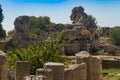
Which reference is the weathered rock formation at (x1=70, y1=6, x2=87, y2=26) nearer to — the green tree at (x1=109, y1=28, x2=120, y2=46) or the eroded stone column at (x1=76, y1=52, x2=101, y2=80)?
the green tree at (x1=109, y1=28, x2=120, y2=46)

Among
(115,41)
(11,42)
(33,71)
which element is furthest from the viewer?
(115,41)

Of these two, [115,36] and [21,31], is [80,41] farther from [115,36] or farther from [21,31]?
[115,36]

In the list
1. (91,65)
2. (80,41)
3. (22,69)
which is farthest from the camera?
(80,41)

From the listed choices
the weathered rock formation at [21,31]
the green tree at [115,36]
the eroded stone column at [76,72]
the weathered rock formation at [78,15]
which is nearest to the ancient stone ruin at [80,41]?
the weathered rock formation at [21,31]

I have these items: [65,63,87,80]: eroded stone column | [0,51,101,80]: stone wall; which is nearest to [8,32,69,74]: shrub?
[0,51,101,80]: stone wall

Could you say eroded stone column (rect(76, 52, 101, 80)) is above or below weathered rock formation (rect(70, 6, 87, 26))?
below

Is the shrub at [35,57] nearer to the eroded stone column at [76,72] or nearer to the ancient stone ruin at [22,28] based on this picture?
the eroded stone column at [76,72]

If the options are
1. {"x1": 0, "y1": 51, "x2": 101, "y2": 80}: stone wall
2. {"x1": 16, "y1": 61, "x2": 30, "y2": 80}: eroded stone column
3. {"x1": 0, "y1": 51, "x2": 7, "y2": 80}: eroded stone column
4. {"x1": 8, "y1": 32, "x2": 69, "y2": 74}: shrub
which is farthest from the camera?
{"x1": 8, "y1": 32, "x2": 69, "y2": 74}: shrub

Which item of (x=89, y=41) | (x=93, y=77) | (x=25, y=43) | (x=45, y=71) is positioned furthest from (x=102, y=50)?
(x=45, y=71)

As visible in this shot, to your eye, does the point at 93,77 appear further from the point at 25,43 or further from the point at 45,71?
the point at 25,43

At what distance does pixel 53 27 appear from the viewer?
76.7m

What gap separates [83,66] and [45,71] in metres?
3.39

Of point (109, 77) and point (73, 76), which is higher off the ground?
point (73, 76)

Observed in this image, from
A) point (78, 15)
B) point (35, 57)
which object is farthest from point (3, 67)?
point (78, 15)
